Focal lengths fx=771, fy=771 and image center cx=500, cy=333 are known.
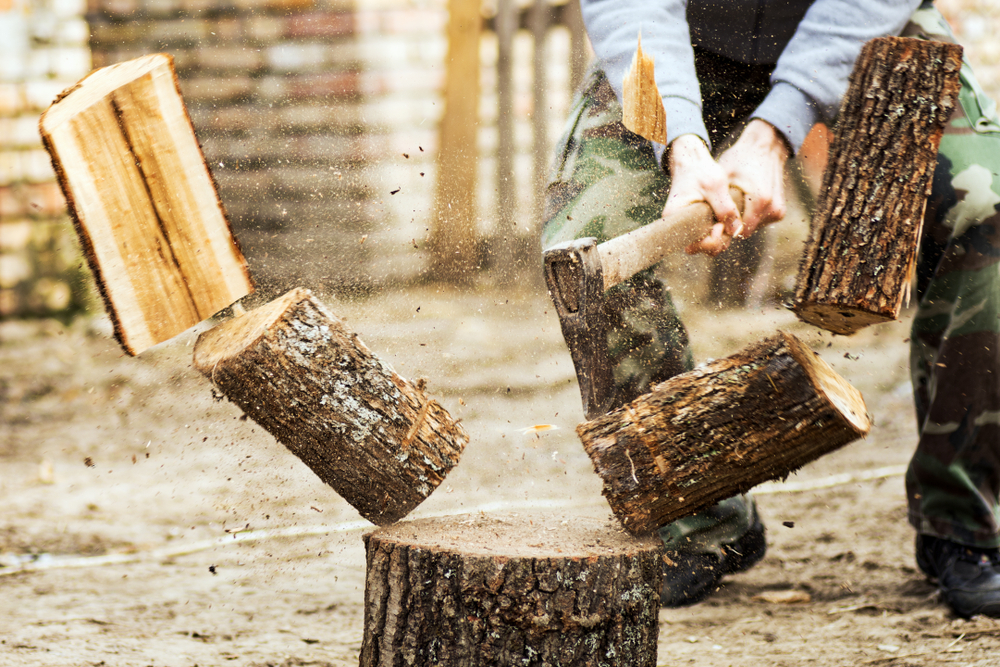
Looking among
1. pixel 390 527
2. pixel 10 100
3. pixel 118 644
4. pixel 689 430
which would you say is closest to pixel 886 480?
pixel 689 430

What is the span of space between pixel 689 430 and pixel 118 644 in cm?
127

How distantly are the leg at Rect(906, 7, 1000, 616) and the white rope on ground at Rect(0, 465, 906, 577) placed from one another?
1.82 ft

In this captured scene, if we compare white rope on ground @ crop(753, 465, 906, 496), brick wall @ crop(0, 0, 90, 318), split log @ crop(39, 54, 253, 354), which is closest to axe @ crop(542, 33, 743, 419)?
split log @ crop(39, 54, 253, 354)

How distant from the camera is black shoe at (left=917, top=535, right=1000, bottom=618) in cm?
165

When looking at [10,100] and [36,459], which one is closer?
[36,459]

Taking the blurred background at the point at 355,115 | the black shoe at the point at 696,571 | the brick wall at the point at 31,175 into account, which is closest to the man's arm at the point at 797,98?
the black shoe at the point at 696,571

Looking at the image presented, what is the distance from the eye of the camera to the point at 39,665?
151 centimetres

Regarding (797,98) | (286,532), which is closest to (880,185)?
(797,98)

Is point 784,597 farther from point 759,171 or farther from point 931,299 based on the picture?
point 759,171

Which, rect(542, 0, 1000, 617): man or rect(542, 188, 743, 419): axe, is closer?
rect(542, 188, 743, 419): axe

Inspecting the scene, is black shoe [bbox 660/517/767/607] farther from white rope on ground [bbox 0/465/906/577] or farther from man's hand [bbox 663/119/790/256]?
man's hand [bbox 663/119/790/256]

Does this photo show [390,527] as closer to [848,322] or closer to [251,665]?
[251,665]

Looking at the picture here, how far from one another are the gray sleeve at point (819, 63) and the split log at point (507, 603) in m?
0.98

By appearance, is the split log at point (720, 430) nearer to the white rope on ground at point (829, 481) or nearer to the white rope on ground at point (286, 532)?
the white rope on ground at point (286, 532)
